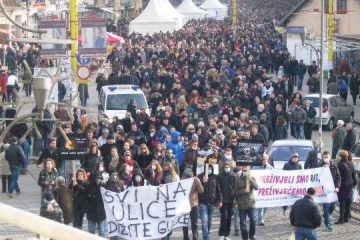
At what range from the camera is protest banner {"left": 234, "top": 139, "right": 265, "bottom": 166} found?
64.6 feet

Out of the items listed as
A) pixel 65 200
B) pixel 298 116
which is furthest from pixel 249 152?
pixel 298 116

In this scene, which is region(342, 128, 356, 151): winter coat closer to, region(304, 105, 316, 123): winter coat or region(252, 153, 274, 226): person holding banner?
region(304, 105, 316, 123): winter coat

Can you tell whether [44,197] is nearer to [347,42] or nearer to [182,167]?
[182,167]

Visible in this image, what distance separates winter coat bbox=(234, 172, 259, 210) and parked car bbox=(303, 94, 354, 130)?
16146 millimetres

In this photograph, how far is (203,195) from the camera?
691 inches

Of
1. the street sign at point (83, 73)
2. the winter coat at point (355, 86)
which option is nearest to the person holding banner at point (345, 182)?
the street sign at point (83, 73)

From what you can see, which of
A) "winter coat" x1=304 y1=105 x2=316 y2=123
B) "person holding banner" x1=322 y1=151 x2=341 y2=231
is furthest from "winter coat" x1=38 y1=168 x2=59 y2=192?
"winter coat" x1=304 y1=105 x2=316 y2=123

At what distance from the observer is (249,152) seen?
66.7ft

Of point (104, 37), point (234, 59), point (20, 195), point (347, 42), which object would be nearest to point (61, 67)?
point (104, 37)

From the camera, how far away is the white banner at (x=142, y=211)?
16.6m

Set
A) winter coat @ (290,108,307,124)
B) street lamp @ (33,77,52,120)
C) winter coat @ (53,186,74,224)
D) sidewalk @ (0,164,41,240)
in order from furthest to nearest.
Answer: winter coat @ (290,108,307,124)
sidewalk @ (0,164,41,240)
winter coat @ (53,186,74,224)
street lamp @ (33,77,52,120)

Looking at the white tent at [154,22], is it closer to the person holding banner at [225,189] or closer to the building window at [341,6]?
the building window at [341,6]

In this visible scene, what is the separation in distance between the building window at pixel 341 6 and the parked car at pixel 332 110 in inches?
990

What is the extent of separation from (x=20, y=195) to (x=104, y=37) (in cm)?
895
